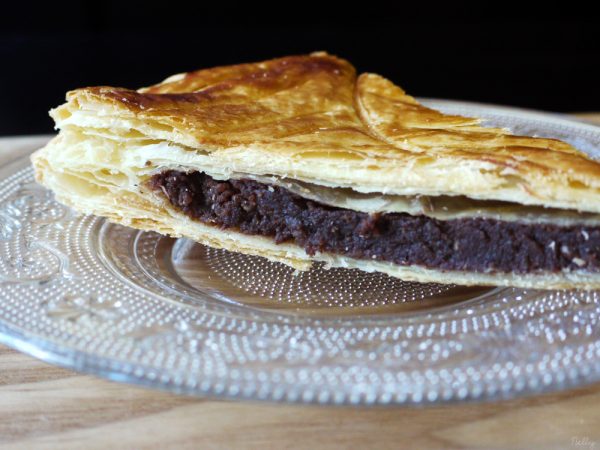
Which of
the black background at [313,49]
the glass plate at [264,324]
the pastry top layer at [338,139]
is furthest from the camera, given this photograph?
the black background at [313,49]

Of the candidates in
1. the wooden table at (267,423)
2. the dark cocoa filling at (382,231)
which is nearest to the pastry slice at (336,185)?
the dark cocoa filling at (382,231)

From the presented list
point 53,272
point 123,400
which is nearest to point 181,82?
point 53,272

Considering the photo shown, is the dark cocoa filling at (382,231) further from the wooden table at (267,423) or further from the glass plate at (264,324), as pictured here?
the wooden table at (267,423)

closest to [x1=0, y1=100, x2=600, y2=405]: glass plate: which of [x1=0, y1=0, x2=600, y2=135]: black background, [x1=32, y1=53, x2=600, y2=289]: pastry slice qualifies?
[x1=32, y1=53, x2=600, y2=289]: pastry slice

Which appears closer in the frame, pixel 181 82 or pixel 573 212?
pixel 573 212

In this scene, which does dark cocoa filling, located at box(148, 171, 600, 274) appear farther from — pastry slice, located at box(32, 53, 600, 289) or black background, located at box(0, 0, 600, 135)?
black background, located at box(0, 0, 600, 135)

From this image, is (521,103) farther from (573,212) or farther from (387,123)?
(573,212)

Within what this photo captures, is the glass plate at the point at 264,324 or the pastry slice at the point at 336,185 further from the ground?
the pastry slice at the point at 336,185
